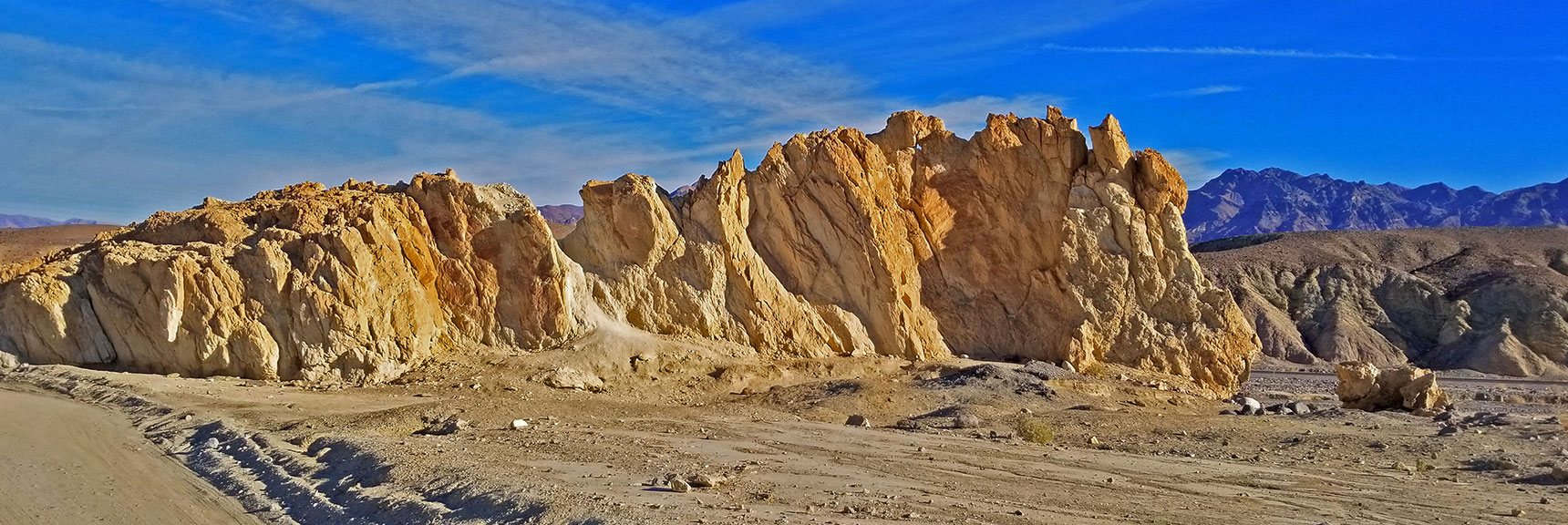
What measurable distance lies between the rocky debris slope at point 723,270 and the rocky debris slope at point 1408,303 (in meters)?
35.5

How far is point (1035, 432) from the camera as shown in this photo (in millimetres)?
19312

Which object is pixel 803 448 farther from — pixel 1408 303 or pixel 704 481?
pixel 1408 303

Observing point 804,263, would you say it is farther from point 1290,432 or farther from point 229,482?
point 229,482

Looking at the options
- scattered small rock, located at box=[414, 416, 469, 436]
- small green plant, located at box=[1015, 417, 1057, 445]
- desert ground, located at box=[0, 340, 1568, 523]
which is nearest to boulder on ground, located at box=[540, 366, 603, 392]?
desert ground, located at box=[0, 340, 1568, 523]

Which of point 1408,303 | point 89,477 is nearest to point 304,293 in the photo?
point 89,477

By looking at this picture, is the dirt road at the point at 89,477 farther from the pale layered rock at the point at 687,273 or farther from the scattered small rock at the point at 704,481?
the pale layered rock at the point at 687,273

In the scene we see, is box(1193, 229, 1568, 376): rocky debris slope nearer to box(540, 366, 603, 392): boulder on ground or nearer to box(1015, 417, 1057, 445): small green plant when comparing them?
box(1015, 417, 1057, 445): small green plant

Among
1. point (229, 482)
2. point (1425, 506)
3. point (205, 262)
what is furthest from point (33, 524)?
point (1425, 506)

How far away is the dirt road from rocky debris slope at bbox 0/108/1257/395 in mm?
3599

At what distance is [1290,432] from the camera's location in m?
20.1

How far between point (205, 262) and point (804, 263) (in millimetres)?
12584

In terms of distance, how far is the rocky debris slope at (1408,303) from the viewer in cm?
5825

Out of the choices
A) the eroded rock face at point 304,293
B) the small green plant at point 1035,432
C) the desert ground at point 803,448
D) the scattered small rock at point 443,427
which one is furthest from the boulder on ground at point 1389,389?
the scattered small rock at point 443,427

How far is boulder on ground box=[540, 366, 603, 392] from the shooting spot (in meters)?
22.3
